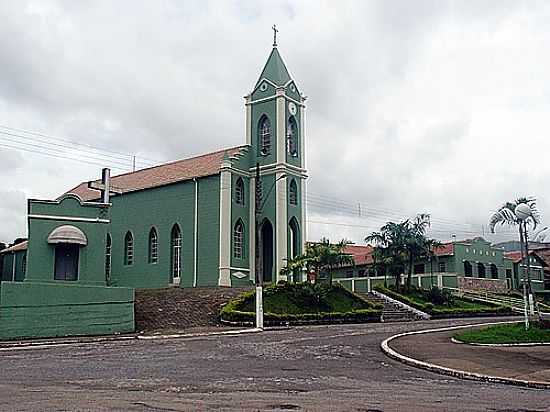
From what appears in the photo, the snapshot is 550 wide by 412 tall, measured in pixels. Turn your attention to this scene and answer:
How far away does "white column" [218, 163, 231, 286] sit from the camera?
127 ft

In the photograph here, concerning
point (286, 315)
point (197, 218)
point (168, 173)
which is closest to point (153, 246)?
point (197, 218)

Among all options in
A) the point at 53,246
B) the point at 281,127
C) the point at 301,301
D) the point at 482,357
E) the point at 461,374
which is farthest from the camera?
the point at 281,127

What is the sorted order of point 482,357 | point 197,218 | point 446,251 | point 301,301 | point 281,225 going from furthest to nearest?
point 446,251, point 197,218, point 281,225, point 301,301, point 482,357

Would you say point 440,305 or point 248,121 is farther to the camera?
point 248,121

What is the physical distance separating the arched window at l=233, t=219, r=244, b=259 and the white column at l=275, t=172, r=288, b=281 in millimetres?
2217

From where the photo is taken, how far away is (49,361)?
15.1m

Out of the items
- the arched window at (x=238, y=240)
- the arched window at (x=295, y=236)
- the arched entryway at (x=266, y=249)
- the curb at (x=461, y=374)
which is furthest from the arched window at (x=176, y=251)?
the curb at (x=461, y=374)

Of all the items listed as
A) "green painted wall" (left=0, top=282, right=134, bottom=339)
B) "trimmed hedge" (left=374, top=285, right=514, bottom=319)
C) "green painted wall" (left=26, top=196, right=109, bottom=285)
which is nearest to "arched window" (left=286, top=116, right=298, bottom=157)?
"trimmed hedge" (left=374, top=285, right=514, bottom=319)

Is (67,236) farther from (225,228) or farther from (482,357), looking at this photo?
(482,357)

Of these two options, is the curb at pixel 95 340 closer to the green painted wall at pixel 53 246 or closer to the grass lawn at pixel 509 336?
the grass lawn at pixel 509 336

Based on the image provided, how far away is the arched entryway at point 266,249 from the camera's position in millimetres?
41156

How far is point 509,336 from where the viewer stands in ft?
64.0

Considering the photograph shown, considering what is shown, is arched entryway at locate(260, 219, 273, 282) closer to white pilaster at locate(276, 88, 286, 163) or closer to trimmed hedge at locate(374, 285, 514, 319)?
white pilaster at locate(276, 88, 286, 163)

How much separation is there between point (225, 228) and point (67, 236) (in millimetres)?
9461
